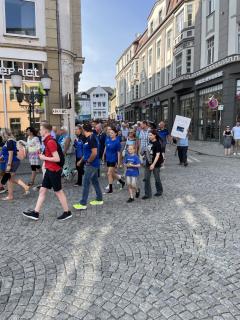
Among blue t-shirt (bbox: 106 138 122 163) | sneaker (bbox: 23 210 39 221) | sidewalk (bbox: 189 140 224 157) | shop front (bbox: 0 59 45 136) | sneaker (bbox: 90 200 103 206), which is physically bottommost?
sneaker (bbox: 90 200 103 206)

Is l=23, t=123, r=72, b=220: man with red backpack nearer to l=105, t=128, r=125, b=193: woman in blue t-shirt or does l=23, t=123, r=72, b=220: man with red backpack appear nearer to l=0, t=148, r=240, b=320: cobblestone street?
l=0, t=148, r=240, b=320: cobblestone street

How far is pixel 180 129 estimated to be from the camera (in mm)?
11680

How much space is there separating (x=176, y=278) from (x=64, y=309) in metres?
1.28

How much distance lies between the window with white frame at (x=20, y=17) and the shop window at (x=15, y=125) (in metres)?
4.24

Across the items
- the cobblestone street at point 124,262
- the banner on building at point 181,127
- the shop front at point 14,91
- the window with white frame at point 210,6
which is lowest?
the cobblestone street at point 124,262

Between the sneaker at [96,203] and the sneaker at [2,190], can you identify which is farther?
the sneaker at [2,190]

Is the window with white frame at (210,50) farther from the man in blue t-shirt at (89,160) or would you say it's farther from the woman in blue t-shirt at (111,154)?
the man in blue t-shirt at (89,160)

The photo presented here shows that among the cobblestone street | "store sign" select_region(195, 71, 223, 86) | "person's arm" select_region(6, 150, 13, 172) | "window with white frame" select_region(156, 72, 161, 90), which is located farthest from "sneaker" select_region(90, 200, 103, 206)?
"window with white frame" select_region(156, 72, 161, 90)

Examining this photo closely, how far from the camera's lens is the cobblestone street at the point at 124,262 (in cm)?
281

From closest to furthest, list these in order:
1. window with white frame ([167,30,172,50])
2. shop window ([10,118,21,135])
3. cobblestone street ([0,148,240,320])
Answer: cobblestone street ([0,148,240,320])
shop window ([10,118,21,135])
window with white frame ([167,30,172,50])

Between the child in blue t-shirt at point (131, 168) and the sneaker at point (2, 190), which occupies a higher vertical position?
the child in blue t-shirt at point (131, 168)

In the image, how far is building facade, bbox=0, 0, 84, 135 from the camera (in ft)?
46.6

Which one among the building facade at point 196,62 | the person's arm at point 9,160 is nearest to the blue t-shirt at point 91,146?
the person's arm at point 9,160

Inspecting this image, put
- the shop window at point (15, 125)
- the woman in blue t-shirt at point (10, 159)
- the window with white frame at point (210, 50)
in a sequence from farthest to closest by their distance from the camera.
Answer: the window with white frame at point (210, 50) → the shop window at point (15, 125) → the woman in blue t-shirt at point (10, 159)
